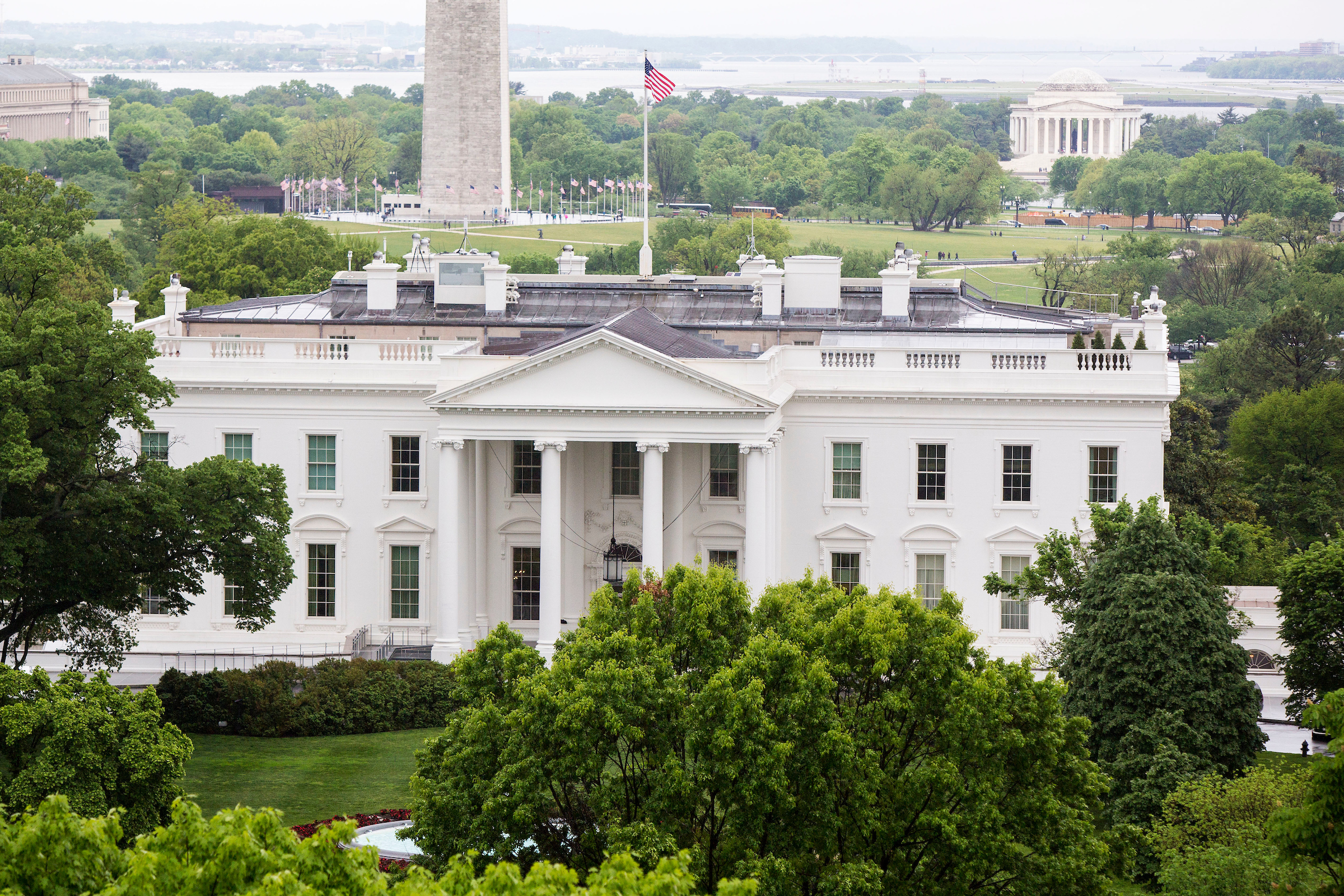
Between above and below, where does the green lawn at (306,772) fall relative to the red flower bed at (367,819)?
above

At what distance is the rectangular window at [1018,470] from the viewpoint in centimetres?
6275

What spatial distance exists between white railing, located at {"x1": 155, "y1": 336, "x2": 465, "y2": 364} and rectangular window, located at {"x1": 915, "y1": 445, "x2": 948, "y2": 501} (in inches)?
518

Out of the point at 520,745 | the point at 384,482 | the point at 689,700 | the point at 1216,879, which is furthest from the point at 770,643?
the point at 384,482

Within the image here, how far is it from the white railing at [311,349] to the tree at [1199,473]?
950 inches

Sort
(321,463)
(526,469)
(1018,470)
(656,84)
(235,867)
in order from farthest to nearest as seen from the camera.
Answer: (656,84) < (321,463) < (526,469) < (1018,470) < (235,867)

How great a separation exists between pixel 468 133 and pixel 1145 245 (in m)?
62.3

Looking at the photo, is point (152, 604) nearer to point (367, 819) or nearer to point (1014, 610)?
point (367, 819)

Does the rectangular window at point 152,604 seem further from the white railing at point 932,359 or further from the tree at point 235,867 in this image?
the tree at point 235,867

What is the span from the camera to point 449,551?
61.3 metres

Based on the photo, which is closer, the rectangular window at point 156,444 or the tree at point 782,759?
the tree at point 782,759

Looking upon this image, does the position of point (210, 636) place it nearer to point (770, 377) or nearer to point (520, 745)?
point (770, 377)

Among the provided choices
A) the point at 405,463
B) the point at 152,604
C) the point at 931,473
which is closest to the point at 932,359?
the point at 931,473

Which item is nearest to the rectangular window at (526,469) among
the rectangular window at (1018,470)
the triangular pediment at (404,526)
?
the triangular pediment at (404,526)

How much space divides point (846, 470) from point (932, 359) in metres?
4.01
